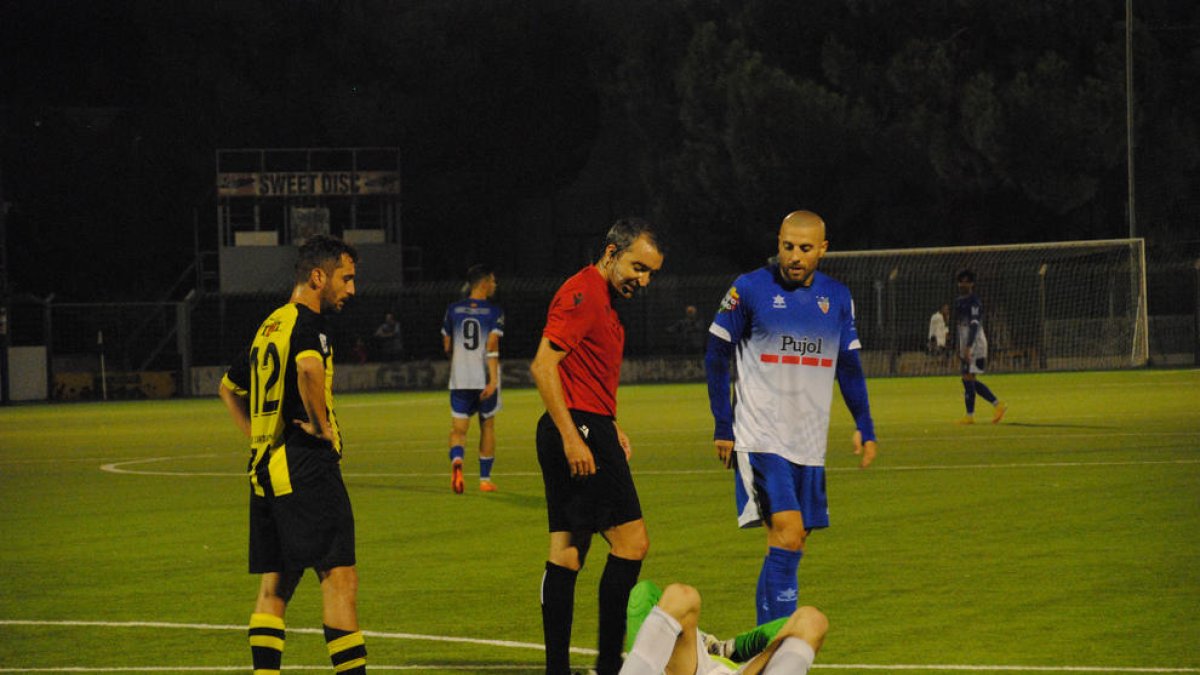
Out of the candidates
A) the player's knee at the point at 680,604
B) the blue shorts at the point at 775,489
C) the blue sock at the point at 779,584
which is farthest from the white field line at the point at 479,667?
the player's knee at the point at 680,604

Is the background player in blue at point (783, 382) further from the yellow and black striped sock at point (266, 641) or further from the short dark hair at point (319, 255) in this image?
the yellow and black striped sock at point (266, 641)

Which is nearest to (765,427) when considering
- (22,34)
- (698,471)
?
(698,471)

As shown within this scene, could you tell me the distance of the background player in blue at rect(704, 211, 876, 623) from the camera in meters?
8.51

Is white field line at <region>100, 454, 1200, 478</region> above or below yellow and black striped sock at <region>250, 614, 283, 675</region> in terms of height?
below

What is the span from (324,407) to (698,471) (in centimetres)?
1260

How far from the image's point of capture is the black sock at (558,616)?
8.07 metres

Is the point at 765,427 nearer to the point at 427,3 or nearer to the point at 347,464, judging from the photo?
the point at 347,464

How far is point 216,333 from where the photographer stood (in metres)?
45.9

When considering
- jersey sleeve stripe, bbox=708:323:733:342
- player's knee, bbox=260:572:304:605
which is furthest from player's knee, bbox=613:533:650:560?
player's knee, bbox=260:572:304:605

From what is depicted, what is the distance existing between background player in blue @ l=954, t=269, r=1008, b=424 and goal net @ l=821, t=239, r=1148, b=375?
51.1 feet

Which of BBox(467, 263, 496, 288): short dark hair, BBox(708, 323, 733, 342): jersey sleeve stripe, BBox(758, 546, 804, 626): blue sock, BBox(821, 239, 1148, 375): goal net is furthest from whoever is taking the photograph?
BBox(821, 239, 1148, 375): goal net

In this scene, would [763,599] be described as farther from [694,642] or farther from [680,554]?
[680,554]

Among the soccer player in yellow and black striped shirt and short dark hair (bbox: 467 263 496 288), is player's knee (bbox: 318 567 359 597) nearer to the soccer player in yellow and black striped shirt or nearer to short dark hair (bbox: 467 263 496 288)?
the soccer player in yellow and black striped shirt

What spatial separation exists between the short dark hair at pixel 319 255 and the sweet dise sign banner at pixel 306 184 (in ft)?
149
